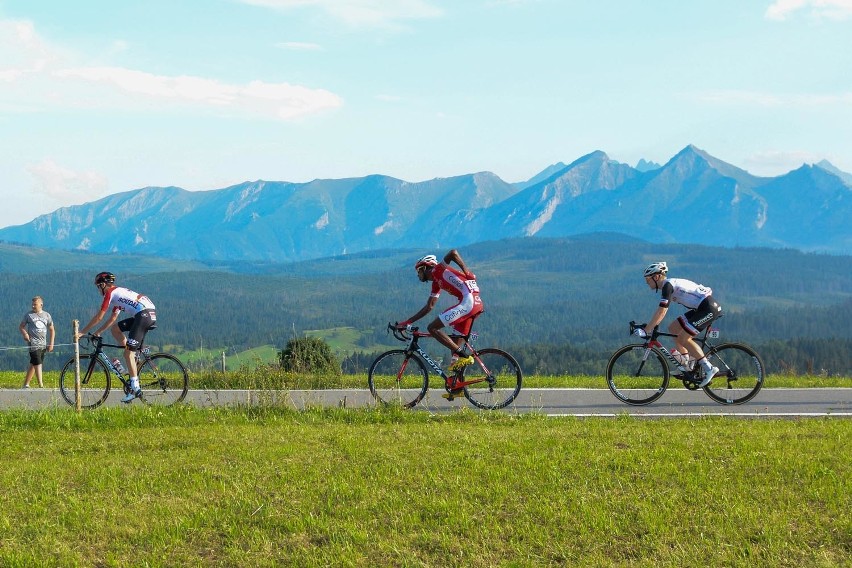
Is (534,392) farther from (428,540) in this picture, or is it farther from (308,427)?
(428,540)

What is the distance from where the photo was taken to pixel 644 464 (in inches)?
338

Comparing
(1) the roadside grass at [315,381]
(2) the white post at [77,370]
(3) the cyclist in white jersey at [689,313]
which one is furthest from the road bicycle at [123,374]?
(3) the cyclist in white jersey at [689,313]

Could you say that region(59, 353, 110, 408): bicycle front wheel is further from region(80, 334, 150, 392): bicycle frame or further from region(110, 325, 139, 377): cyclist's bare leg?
region(110, 325, 139, 377): cyclist's bare leg

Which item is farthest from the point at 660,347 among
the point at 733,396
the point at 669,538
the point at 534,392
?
the point at 669,538

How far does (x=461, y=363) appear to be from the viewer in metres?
13.4

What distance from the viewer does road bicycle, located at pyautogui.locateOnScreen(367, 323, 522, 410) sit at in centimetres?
1353

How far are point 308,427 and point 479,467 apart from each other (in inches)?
129

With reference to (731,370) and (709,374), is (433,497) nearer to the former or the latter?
(709,374)

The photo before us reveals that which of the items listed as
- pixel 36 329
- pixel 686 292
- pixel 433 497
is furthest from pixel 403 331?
pixel 36 329

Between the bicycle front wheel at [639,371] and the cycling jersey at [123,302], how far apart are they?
7685 mm

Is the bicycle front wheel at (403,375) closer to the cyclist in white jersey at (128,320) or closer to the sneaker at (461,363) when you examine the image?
the sneaker at (461,363)

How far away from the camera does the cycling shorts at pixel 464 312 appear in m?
13.1

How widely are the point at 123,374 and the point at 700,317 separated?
946 cm

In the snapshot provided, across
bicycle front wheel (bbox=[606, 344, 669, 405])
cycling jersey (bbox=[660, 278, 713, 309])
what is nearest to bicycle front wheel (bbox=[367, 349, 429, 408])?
bicycle front wheel (bbox=[606, 344, 669, 405])
